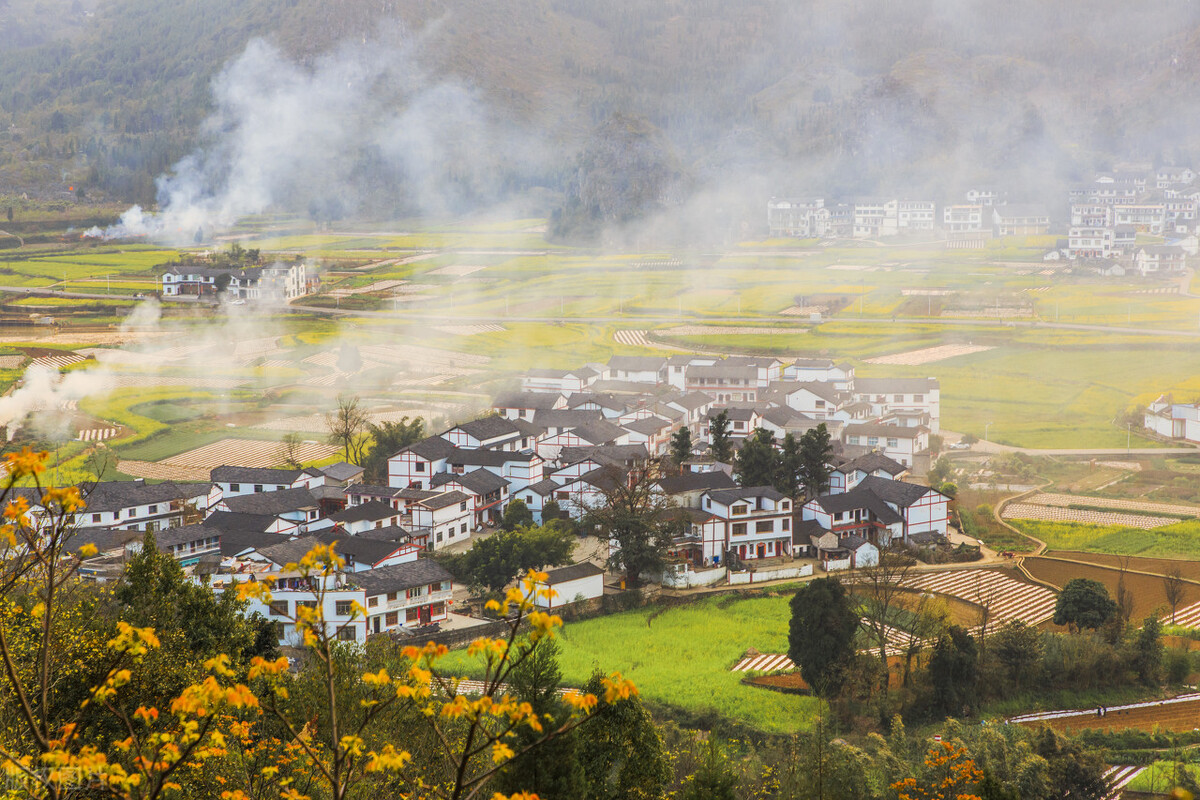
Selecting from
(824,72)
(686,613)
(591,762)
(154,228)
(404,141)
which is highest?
(824,72)

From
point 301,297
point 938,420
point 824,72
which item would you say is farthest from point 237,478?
point 824,72

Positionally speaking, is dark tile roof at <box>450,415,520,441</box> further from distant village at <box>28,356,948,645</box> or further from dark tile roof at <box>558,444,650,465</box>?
dark tile roof at <box>558,444,650,465</box>

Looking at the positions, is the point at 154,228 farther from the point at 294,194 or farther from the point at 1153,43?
the point at 1153,43

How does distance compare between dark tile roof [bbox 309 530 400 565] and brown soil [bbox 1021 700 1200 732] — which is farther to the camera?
dark tile roof [bbox 309 530 400 565]

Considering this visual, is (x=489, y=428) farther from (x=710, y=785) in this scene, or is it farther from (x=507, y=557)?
(x=710, y=785)

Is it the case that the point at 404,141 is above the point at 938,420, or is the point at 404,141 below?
above

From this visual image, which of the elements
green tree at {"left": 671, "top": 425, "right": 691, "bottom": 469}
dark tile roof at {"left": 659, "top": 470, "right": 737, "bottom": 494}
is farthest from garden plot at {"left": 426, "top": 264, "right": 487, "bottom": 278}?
dark tile roof at {"left": 659, "top": 470, "right": 737, "bottom": 494}

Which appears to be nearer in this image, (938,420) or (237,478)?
(237,478)
